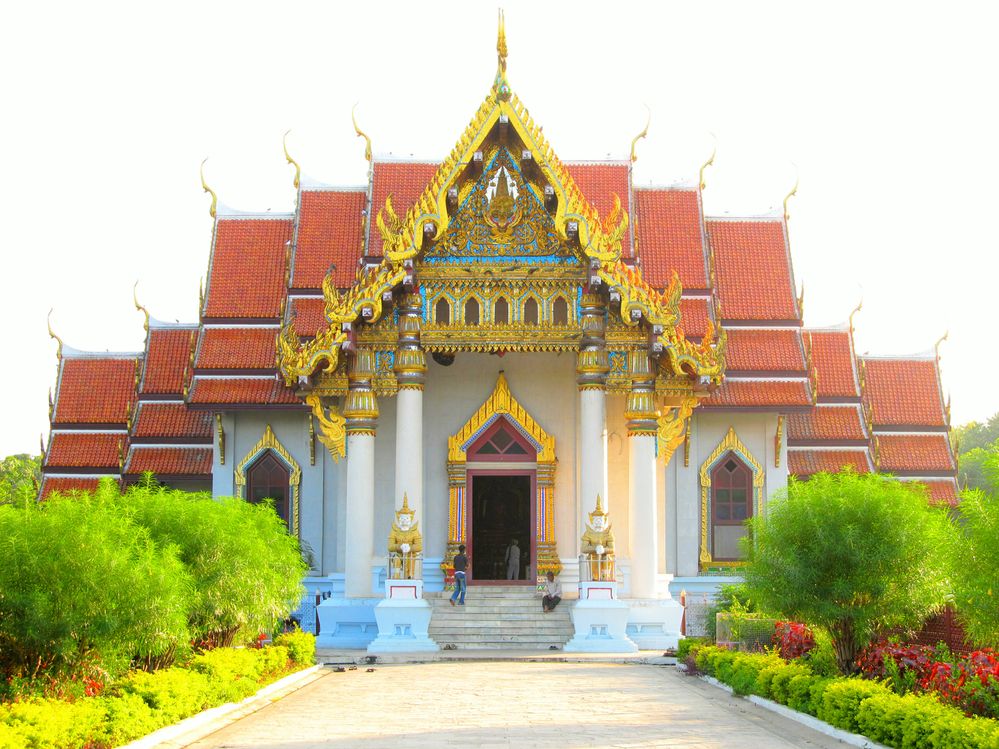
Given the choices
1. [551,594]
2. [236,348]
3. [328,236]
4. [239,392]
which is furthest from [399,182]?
[551,594]

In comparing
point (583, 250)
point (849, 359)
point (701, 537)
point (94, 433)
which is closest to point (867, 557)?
point (583, 250)

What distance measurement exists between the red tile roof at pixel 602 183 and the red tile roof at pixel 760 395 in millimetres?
4046

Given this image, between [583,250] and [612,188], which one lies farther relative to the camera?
[612,188]

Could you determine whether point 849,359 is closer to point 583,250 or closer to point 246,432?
point 583,250

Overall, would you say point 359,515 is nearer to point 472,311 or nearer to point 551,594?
point 551,594

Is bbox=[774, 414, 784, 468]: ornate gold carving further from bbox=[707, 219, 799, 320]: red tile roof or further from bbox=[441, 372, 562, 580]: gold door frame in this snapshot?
bbox=[441, 372, 562, 580]: gold door frame

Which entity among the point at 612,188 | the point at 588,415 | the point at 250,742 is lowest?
the point at 250,742

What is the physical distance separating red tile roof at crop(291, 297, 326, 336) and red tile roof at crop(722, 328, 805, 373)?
7.37 metres

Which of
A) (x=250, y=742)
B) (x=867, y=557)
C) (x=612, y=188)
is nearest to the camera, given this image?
(x=250, y=742)

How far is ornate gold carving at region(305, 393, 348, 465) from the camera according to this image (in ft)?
76.1

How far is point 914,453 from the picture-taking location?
27562mm

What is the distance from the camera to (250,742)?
40.2 ft

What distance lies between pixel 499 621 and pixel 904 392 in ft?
33.8

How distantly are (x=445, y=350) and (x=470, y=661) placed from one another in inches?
198
